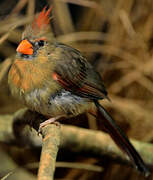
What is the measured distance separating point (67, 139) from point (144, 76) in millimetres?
1272

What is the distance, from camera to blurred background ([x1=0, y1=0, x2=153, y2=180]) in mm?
3807

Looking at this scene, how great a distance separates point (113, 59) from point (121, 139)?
5.19 feet

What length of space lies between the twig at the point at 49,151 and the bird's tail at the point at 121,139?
62 centimetres

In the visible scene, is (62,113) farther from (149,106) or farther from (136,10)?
(136,10)

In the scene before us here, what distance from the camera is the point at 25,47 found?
2.37 metres

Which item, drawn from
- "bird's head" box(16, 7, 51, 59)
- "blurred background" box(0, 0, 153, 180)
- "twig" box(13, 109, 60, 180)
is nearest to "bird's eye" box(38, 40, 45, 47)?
"bird's head" box(16, 7, 51, 59)

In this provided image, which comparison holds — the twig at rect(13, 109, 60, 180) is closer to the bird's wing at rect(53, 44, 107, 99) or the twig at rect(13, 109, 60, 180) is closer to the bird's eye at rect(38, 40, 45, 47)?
the bird's wing at rect(53, 44, 107, 99)

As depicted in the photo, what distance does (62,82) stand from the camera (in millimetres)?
2486

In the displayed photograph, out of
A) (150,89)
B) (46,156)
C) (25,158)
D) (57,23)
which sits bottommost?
(25,158)

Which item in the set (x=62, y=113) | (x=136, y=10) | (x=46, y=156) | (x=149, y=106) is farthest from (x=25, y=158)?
(x=46, y=156)

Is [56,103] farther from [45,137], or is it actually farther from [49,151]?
[49,151]

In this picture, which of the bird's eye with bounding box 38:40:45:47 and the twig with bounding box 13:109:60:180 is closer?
the twig with bounding box 13:109:60:180

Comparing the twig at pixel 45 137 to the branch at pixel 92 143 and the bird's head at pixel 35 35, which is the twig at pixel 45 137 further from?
the bird's head at pixel 35 35

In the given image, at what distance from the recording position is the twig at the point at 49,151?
153 cm
